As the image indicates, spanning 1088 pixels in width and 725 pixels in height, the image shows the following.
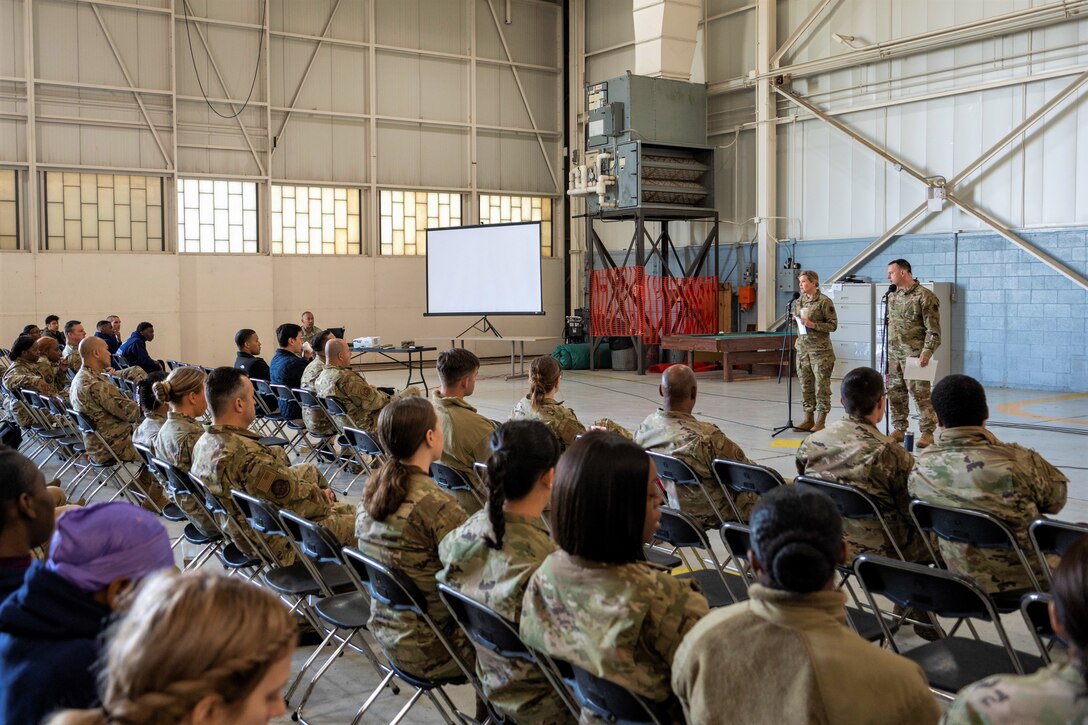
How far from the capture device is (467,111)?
19.4 metres

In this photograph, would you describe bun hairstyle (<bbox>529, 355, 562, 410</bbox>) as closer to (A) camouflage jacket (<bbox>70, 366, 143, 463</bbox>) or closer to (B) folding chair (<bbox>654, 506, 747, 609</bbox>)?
(B) folding chair (<bbox>654, 506, 747, 609</bbox>)

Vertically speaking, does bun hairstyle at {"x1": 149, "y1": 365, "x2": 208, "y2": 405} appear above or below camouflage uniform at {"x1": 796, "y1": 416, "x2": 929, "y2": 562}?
above

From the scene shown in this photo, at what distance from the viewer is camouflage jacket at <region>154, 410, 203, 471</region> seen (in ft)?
15.8

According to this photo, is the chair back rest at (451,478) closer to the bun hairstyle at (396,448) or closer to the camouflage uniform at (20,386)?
the bun hairstyle at (396,448)

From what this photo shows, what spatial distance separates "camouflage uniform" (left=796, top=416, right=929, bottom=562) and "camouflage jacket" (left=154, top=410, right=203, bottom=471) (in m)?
2.97

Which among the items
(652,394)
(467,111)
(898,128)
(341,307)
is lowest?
(652,394)

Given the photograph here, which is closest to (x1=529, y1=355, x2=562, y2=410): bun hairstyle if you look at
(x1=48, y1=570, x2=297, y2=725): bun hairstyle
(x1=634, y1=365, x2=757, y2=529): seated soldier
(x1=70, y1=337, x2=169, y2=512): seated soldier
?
(x1=634, y1=365, x2=757, y2=529): seated soldier

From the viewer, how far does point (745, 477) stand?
430 cm

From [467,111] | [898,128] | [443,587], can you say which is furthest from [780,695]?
[467,111]

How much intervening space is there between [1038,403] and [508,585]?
1088 centimetres

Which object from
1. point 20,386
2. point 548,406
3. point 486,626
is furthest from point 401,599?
point 20,386

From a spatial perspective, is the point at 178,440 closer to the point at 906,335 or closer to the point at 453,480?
the point at 453,480

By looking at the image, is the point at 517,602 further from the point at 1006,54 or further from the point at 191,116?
the point at 191,116

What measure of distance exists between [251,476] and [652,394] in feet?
32.4
